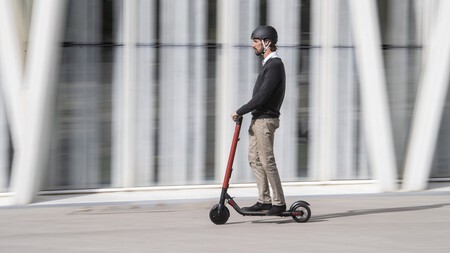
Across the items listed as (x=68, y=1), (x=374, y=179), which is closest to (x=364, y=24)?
(x=374, y=179)

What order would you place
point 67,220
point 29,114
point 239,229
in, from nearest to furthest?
point 239,229 → point 67,220 → point 29,114

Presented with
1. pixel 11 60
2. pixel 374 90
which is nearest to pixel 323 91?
pixel 374 90

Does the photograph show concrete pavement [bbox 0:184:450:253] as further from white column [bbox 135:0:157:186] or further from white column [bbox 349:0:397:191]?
white column [bbox 135:0:157:186]

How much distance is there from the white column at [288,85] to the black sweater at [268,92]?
2.81 meters

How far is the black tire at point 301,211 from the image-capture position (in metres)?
8.54

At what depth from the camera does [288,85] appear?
11219 millimetres

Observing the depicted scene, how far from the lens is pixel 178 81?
35.4ft

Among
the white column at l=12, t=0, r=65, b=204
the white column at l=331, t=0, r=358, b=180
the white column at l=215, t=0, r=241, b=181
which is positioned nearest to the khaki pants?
the white column at l=215, t=0, r=241, b=181

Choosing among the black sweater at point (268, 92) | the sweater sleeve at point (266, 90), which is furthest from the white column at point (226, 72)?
the sweater sleeve at point (266, 90)

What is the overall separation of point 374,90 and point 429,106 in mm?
792

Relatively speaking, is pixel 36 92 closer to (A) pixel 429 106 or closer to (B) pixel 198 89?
(B) pixel 198 89

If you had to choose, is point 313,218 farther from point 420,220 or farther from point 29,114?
point 29,114

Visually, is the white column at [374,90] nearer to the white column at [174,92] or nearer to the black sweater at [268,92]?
the white column at [174,92]

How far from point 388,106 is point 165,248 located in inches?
202
